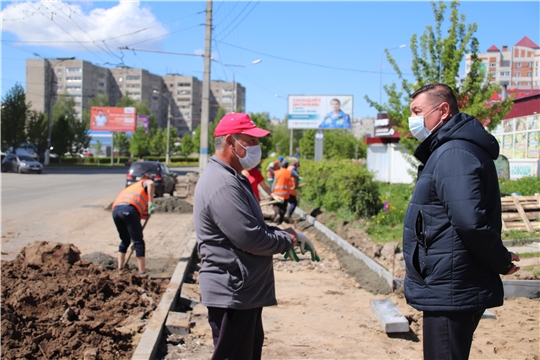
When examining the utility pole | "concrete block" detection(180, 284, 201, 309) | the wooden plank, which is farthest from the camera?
the utility pole

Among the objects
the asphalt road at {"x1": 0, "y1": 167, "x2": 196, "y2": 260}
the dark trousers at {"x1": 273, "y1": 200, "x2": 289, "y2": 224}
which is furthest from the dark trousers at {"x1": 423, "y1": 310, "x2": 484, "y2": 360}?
the dark trousers at {"x1": 273, "y1": 200, "x2": 289, "y2": 224}

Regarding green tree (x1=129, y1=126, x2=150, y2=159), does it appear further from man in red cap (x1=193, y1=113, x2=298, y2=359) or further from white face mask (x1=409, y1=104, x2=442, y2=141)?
white face mask (x1=409, y1=104, x2=442, y2=141)

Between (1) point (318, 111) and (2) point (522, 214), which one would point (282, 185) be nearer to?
(2) point (522, 214)

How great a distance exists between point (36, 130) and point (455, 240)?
59.6 m

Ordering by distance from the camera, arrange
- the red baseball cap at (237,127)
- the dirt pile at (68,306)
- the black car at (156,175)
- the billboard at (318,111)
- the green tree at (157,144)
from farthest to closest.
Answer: the green tree at (157,144) → the billboard at (318,111) → the black car at (156,175) → the dirt pile at (68,306) → the red baseball cap at (237,127)

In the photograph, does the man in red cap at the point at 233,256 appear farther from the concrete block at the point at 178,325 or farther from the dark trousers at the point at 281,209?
the dark trousers at the point at 281,209

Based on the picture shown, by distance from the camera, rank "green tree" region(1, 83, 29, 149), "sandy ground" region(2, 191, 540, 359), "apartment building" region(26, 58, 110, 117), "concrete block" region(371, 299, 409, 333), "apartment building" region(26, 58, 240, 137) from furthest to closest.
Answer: "apartment building" region(26, 58, 110, 117)
"apartment building" region(26, 58, 240, 137)
"green tree" region(1, 83, 29, 149)
"concrete block" region(371, 299, 409, 333)
"sandy ground" region(2, 191, 540, 359)

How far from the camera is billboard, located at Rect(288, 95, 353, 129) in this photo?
43.9m

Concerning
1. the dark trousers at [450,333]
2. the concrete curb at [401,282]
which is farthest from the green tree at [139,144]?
the dark trousers at [450,333]

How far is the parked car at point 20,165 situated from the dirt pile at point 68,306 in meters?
32.2

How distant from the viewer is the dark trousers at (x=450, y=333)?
269cm

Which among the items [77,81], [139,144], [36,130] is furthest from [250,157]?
[77,81]

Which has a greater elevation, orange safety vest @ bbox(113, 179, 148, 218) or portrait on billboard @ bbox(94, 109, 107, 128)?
portrait on billboard @ bbox(94, 109, 107, 128)

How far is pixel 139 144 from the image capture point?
82062 mm
